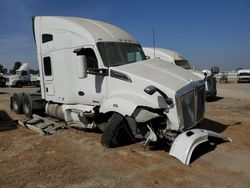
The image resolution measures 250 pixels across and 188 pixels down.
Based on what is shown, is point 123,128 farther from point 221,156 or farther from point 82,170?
point 221,156

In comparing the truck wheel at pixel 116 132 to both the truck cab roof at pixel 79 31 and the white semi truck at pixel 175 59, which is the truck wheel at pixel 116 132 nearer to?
the truck cab roof at pixel 79 31

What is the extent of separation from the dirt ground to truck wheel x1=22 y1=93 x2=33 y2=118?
2.84m

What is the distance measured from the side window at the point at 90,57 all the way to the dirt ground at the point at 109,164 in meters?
1.82

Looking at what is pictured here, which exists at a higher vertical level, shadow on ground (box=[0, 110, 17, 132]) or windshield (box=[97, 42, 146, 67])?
windshield (box=[97, 42, 146, 67])

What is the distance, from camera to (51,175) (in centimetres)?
527

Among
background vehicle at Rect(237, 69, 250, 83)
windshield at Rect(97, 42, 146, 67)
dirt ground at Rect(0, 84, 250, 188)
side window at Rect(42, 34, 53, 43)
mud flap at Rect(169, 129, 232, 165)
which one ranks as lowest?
background vehicle at Rect(237, 69, 250, 83)

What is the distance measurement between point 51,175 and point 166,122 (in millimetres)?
2468

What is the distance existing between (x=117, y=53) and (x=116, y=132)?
7.18 ft

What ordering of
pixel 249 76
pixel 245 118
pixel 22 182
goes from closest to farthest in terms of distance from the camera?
pixel 22 182, pixel 245 118, pixel 249 76

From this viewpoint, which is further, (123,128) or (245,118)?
(245,118)

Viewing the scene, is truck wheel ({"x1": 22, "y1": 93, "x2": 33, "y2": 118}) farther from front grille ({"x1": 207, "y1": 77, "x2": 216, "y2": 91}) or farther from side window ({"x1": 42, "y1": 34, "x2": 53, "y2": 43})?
front grille ({"x1": 207, "y1": 77, "x2": 216, "y2": 91})

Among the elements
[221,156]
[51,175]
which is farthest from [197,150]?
[51,175]

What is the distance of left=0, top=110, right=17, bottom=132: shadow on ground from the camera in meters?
9.45

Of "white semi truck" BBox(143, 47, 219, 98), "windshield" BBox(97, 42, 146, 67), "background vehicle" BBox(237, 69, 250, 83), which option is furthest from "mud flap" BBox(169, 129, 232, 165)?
"background vehicle" BBox(237, 69, 250, 83)
